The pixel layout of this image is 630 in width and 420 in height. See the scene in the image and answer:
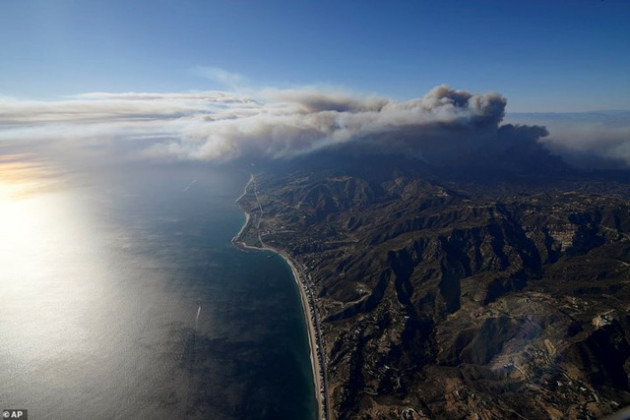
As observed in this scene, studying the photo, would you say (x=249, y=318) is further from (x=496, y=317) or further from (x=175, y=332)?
(x=496, y=317)

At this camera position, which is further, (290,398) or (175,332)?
(175,332)

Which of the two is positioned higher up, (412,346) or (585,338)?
(585,338)

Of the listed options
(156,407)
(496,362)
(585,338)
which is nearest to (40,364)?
(156,407)

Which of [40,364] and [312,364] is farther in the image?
[312,364]

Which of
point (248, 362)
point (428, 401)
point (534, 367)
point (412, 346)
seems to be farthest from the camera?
point (412, 346)

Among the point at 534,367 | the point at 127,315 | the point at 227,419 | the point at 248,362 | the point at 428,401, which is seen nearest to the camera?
the point at 227,419

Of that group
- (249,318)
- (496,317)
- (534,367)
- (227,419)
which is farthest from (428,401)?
(249,318)

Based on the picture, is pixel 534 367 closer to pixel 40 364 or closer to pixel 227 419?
pixel 227 419

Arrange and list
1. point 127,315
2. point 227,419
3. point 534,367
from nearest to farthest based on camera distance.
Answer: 1. point 227,419
2. point 534,367
3. point 127,315

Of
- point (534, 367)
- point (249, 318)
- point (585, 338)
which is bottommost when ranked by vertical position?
point (249, 318)
